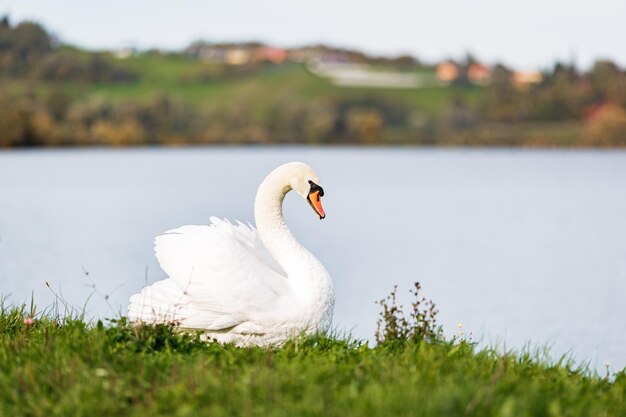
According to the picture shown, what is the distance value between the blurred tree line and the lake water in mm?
39972

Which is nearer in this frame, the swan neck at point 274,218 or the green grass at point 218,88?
the swan neck at point 274,218

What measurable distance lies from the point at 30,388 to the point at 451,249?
23.2 m

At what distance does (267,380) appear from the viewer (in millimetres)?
6773

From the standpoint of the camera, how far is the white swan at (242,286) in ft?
29.3

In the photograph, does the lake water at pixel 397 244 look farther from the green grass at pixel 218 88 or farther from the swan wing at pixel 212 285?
the green grass at pixel 218 88

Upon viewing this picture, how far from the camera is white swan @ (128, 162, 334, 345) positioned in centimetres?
892

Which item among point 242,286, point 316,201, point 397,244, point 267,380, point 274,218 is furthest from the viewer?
point 397,244

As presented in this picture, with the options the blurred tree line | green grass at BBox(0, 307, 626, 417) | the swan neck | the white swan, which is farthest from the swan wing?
the blurred tree line

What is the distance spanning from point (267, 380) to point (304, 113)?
362ft

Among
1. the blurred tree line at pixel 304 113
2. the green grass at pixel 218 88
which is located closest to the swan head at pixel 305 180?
the blurred tree line at pixel 304 113

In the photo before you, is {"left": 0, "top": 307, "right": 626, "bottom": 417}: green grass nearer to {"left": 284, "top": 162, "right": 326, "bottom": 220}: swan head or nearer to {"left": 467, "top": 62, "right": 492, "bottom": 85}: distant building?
{"left": 284, "top": 162, "right": 326, "bottom": 220}: swan head

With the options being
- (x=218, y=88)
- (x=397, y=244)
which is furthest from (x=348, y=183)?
(x=218, y=88)

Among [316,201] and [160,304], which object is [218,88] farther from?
[160,304]

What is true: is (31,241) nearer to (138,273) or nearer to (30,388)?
(138,273)
